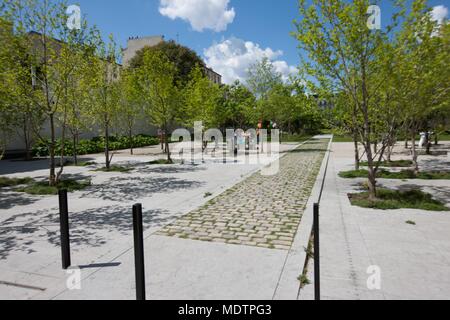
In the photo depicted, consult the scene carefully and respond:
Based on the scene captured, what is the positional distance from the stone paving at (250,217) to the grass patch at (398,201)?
1.43 metres

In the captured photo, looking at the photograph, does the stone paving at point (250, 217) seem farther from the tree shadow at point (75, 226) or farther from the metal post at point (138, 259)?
the metal post at point (138, 259)

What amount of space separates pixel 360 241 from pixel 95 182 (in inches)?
383

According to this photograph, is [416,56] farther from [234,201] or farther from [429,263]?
[234,201]

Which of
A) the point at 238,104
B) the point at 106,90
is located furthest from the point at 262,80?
the point at 106,90

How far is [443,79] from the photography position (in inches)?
308

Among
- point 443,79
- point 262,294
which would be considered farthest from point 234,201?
point 443,79

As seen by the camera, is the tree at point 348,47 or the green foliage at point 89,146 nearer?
the tree at point 348,47

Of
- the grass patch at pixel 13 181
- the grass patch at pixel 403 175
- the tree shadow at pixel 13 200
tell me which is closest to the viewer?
the tree shadow at pixel 13 200

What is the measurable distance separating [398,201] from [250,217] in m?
4.05

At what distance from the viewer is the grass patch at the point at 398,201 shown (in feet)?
24.5

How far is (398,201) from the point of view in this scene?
313 inches

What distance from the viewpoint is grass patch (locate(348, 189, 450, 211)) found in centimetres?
745

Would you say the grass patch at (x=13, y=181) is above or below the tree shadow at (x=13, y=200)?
above

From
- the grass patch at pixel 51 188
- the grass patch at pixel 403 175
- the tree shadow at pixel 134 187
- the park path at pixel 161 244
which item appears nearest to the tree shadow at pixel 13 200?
the park path at pixel 161 244
